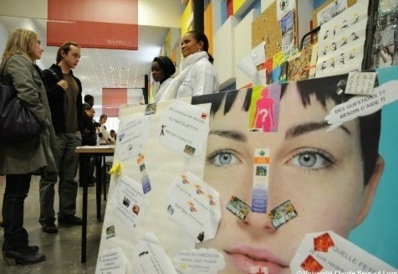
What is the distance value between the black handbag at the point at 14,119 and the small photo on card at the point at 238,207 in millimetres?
1292

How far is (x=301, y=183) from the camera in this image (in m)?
0.74

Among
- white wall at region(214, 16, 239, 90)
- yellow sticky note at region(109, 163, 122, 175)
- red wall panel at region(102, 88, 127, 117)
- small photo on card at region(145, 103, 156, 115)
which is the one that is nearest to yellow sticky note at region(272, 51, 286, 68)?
white wall at region(214, 16, 239, 90)

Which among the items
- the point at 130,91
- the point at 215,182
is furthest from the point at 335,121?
the point at 130,91

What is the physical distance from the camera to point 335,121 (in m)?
0.71

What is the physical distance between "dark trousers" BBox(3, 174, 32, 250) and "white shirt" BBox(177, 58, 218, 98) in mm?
987

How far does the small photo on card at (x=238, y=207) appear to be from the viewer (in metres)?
0.80

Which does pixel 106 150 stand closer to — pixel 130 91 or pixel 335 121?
pixel 335 121

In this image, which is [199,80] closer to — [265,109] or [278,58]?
[278,58]

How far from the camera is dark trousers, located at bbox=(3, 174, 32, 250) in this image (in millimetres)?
1767

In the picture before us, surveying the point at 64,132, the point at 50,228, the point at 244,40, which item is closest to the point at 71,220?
the point at 50,228

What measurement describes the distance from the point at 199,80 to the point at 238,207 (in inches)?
48.9

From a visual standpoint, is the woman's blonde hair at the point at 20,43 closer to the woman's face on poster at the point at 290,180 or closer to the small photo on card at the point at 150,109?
the small photo on card at the point at 150,109

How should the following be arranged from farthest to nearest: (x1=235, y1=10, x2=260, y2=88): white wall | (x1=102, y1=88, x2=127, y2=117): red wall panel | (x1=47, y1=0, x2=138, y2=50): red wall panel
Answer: (x1=102, y1=88, x2=127, y2=117): red wall panel → (x1=47, y1=0, x2=138, y2=50): red wall panel → (x1=235, y1=10, x2=260, y2=88): white wall

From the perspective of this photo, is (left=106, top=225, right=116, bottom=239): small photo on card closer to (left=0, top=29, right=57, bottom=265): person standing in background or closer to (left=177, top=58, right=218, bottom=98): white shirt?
(left=0, top=29, right=57, bottom=265): person standing in background
